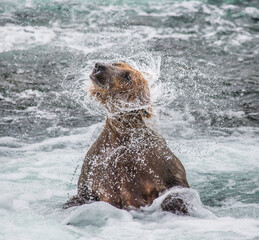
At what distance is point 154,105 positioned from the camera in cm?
500

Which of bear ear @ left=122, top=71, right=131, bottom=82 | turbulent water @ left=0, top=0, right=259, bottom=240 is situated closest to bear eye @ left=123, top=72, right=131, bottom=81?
bear ear @ left=122, top=71, right=131, bottom=82

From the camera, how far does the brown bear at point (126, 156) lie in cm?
459

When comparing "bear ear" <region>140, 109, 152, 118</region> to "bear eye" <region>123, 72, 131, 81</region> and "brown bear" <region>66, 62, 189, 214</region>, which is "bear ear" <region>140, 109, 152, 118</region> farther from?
"bear eye" <region>123, 72, 131, 81</region>

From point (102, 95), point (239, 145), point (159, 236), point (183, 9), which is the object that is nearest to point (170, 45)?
point (183, 9)

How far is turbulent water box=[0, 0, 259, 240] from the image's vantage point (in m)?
4.50

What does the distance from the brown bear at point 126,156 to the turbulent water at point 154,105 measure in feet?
0.43

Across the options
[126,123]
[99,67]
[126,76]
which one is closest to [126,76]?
[126,76]

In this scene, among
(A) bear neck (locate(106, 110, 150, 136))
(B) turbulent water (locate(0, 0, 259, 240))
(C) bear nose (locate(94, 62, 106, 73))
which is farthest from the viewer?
(A) bear neck (locate(106, 110, 150, 136))

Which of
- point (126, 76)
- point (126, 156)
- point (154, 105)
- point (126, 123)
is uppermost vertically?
point (126, 76)

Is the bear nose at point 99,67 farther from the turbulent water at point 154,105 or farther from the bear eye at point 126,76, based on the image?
the turbulent water at point 154,105

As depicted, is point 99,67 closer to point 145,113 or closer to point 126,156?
point 145,113

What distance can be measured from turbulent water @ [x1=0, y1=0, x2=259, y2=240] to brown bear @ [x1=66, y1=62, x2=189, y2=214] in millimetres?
130

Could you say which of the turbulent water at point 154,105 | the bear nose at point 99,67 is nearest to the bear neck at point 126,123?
the turbulent water at point 154,105

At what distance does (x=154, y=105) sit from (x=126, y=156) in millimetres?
597
